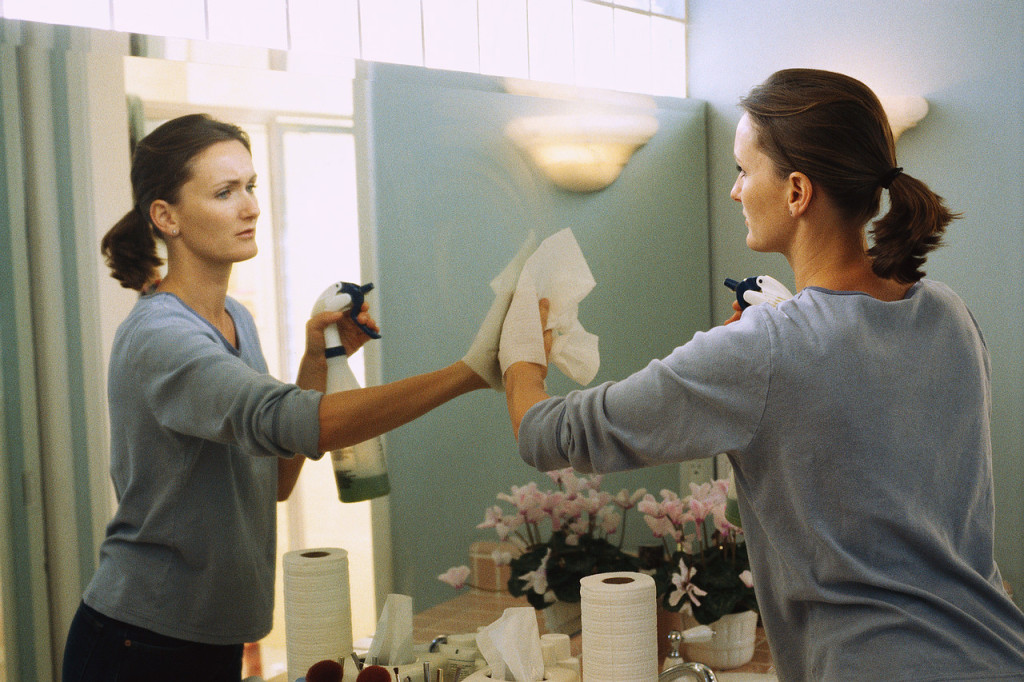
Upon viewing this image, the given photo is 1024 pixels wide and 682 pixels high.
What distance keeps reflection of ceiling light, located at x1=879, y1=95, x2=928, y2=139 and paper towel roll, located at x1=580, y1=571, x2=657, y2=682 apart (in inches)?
57.7

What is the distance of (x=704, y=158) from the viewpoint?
8.44 feet

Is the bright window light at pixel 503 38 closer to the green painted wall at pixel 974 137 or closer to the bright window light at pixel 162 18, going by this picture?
the bright window light at pixel 162 18

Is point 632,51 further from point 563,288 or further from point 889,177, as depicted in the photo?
point 889,177

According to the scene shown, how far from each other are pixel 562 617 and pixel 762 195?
3.19 ft

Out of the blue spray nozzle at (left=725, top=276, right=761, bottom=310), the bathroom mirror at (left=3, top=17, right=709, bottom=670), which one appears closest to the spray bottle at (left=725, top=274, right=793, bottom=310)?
the blue spray nozzle at (left=725, top=276, right=761, bottom=310)

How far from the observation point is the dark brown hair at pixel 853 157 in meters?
0.97

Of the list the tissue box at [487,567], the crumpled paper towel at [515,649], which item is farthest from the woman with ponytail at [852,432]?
the tissue box at [487,567]

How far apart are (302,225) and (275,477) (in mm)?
409

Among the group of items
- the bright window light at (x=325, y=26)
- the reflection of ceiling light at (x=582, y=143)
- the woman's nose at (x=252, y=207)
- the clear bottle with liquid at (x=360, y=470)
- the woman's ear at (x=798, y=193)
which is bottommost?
the clear bottle with liquid at (x=360, y=470)

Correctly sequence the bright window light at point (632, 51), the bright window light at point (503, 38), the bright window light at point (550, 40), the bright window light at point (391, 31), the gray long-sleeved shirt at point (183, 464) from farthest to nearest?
1. the bright window light at point (632, 51)
2. the bright window light at point (550, 40)
3. the bright window light at point (503, 38)
4. the bright window light at point (391, 31)
5. the gray long-sleeved shirt at point (183, 464)

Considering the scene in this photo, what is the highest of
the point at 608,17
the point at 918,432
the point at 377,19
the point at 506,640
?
the point at 608,17

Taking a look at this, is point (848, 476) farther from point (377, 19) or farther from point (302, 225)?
point (377, 19)

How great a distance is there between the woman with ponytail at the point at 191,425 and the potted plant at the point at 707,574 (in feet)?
1.76

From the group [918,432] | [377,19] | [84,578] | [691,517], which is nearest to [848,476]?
[918,432]
